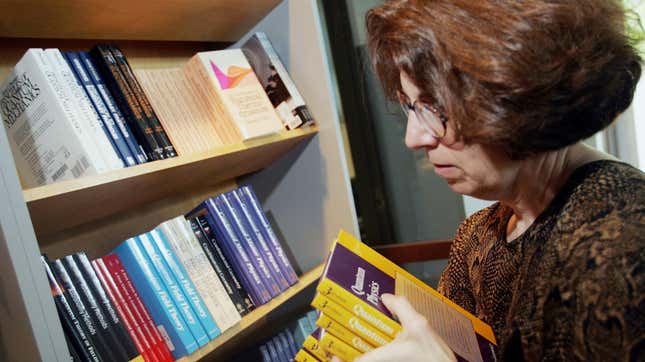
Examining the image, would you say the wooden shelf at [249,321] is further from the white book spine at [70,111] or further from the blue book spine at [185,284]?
the white book spine at [70,111]

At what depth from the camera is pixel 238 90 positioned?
1277 mm

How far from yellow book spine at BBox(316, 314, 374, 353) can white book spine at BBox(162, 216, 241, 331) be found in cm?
44

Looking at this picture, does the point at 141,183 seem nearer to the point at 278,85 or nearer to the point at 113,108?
the point at 113,108

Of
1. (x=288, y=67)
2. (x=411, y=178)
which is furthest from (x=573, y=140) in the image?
(x=411, y=178)

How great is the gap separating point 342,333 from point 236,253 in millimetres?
515

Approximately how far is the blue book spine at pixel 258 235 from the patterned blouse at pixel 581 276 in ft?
1.80

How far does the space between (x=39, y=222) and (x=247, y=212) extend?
18.5 inches

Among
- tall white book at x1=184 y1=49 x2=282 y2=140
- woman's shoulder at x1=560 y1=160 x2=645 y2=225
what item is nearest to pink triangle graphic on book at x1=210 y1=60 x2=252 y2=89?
tall white book at x1=184 y1=49 x2=282 y2=140

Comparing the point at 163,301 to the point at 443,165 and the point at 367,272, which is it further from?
the point at 443,165

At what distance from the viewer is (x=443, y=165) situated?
88 cm

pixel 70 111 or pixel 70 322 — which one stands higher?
pixel 70 111

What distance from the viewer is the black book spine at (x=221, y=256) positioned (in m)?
1.17

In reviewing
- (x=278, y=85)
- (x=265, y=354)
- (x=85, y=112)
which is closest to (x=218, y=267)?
(x=265, y=354)

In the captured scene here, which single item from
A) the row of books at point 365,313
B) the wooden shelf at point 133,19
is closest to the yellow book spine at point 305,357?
the row of books at point 365,313
